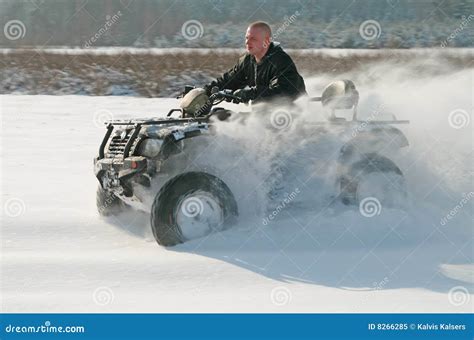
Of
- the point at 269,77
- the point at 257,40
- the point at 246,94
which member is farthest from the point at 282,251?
the point at 257,40

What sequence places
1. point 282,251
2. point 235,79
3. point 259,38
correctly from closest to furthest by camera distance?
point 282,251
point 259,38
point 235,79

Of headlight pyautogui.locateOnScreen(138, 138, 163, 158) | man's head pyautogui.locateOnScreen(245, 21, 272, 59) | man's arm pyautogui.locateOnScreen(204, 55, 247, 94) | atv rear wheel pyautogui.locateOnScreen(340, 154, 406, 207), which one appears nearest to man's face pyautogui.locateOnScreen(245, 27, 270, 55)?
man's head pyautogui.locateOnScreen(245, 21, 272, 59)

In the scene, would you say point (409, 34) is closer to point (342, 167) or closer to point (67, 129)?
point (67, 129)

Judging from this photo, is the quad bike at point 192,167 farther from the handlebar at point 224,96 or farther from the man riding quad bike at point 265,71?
the man riding quad bike at point 265,71

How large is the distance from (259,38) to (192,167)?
1.62 meters

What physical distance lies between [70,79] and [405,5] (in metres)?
30.6

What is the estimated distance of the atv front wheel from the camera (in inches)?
274

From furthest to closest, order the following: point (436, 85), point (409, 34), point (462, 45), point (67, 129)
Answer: point (409, 34), point (462, 45), point (67, 129), point (436, 85)

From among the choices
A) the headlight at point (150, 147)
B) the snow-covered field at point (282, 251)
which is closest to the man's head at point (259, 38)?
the snow-covered field at point (282, 251)

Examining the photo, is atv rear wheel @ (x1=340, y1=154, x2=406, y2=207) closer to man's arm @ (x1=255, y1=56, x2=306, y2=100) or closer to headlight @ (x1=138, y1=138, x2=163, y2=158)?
man's arm @ (x1=255, y1=56, x2=306, y2=100)

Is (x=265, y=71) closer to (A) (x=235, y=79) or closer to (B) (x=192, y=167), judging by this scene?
(A) (x=235, y=79)

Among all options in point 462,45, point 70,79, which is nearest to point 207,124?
point 70,79

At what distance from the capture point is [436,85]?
10570mm

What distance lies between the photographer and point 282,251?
703 centimetres
